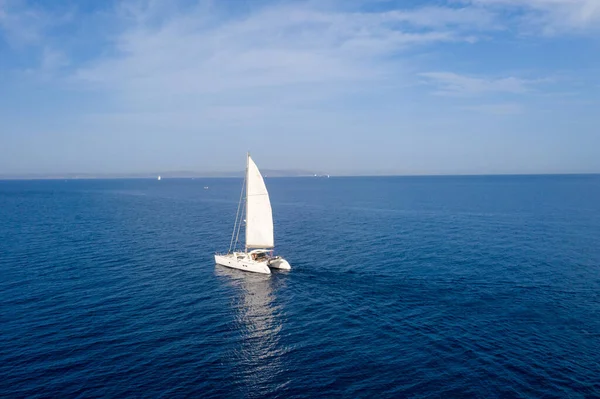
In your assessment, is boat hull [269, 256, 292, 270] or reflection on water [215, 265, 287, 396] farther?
boat hull [269, 256, 292, 270]

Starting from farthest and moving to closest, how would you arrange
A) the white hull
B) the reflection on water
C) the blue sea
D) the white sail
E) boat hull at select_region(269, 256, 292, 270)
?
the white sail
boat hull at select_region(269, 256, 292, 270)
the white hull
the reflection on water
the blue sea

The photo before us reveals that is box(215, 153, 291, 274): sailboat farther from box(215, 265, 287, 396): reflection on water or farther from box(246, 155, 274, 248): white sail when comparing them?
box(215, 265, 287, 396): reflection on water

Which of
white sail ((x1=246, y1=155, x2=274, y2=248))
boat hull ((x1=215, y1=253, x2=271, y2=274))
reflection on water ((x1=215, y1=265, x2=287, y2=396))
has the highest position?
white sail ((x1=246, y1=155, x2=274, y2=248))

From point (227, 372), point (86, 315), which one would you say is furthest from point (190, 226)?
point (227, 372)

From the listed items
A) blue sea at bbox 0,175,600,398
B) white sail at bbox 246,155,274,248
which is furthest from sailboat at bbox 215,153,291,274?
blue sea at bbox 0,175,600,398

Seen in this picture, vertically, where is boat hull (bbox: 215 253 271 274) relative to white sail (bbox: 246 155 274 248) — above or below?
below

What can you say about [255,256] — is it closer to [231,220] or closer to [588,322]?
[588,322]

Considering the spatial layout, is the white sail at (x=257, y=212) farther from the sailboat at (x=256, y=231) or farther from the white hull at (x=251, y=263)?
the white hull at (x=251, y=263)
